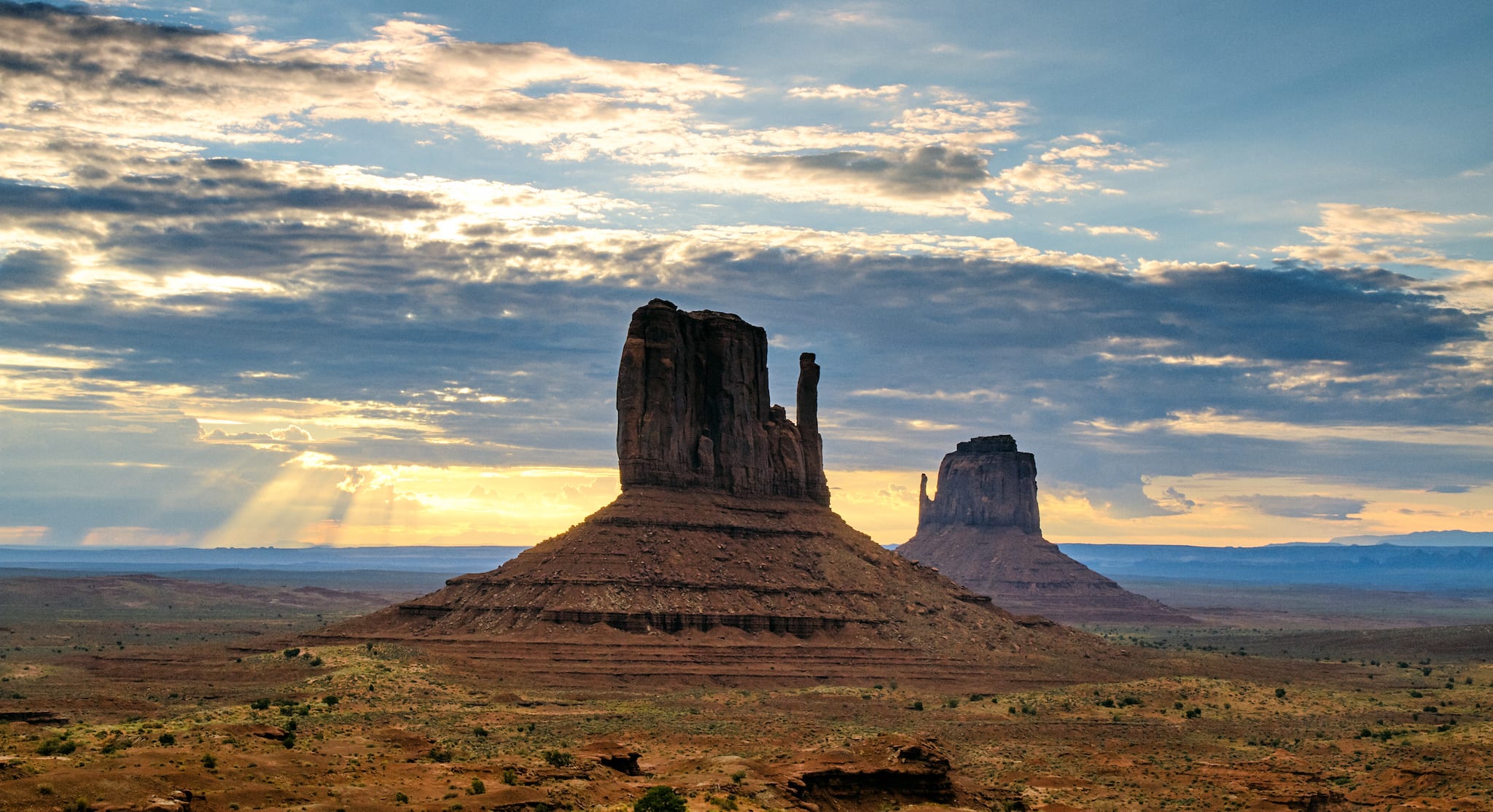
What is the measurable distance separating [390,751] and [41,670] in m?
64.9

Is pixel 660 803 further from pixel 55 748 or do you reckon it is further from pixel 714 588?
pixel 714 588

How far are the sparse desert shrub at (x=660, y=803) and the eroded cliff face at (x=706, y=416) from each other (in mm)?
84971

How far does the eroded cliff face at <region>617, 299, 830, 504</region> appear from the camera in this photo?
133 metres

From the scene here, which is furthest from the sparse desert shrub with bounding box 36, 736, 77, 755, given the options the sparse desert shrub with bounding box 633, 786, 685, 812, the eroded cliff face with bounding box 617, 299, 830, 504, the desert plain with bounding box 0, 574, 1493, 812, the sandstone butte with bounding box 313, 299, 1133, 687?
the eroded cliff face with bounding box 617, 299, 830, 504

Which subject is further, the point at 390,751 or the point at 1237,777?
the point at 1237,777

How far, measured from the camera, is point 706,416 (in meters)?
140

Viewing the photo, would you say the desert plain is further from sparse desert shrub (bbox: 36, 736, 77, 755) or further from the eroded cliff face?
the eroded cliff face

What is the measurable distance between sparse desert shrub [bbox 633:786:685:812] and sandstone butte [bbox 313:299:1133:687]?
56.5 metres

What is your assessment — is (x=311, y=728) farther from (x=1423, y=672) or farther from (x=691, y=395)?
(x=1423, y=672)

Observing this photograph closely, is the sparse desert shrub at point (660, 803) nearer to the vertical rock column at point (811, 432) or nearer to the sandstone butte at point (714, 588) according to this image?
the sandstone butte at point (714, 588)

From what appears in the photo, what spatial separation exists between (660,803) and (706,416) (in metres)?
93.1

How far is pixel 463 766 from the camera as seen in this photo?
5541 cm

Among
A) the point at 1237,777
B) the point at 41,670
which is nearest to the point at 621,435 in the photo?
the point at 41,670

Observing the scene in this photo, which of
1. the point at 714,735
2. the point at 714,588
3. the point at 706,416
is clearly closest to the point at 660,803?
the point at 714,735
